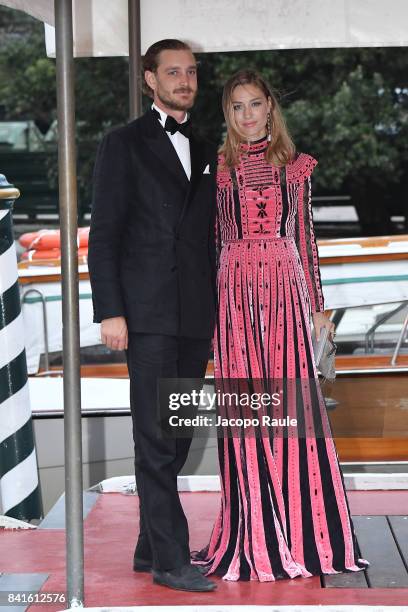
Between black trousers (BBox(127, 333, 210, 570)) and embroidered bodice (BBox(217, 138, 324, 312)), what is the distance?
497 millimetres

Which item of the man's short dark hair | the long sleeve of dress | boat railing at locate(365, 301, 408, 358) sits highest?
the man's short dark hair

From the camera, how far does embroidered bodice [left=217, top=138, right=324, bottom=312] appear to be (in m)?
4.44

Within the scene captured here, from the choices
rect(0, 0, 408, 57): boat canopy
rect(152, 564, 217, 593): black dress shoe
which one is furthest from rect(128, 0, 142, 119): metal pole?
rect(152, 564, 217, 593): black dress shoe

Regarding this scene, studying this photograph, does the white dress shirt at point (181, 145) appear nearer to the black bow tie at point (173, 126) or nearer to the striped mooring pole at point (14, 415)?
the black bow tie at point (173, 126)

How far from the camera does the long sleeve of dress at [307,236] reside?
177 inches

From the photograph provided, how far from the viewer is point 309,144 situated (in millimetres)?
18594

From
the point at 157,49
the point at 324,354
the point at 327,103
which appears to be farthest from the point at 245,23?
the point at 327,103

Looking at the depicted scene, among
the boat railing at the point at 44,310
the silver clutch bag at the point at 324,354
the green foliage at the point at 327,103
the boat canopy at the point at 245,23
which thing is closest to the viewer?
the silver clutch bag at the point at 324,354

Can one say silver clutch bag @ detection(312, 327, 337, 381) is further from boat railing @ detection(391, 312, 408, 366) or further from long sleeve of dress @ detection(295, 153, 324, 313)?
boat railing @ detection(391, 312, 408, 366)

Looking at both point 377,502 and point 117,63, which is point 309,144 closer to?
point 117,63

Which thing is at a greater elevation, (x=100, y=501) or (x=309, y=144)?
(x=309, y=144)

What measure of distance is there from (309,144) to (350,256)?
10143mm

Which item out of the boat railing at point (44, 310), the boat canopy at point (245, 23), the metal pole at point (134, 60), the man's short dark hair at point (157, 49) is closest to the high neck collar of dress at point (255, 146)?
the man's short dark hair at point (157, 49)

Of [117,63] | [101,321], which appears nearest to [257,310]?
[101,321]
